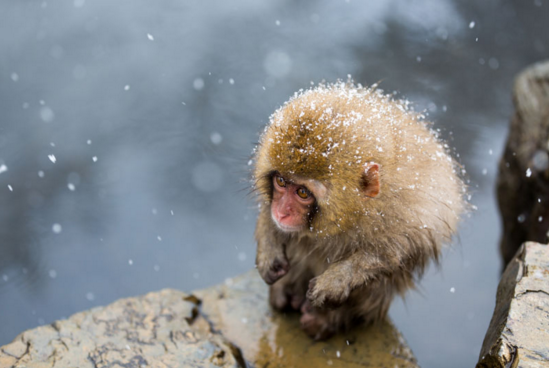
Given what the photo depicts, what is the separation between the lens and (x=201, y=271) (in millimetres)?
7156

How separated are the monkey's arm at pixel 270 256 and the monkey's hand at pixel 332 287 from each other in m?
0.41

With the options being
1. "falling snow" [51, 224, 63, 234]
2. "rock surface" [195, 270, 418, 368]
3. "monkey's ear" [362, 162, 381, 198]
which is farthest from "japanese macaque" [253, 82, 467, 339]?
"falling snow" [51, 224, 63, 234]

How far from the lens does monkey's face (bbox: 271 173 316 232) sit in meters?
3.34

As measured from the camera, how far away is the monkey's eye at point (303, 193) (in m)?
3.32

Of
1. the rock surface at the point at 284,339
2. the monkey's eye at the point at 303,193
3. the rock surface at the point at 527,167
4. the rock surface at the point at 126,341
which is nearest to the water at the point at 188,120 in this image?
the rock surface at the point at 527,167

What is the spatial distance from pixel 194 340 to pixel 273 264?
0.75m

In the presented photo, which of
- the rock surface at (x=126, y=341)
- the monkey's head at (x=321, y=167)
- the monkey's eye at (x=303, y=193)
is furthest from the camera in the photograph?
the rock surface at (x=126, y=341)

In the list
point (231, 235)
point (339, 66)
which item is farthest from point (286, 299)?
point (339, 66)

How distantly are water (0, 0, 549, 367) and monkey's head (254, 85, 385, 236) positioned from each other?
2.72 m

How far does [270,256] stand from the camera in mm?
3893

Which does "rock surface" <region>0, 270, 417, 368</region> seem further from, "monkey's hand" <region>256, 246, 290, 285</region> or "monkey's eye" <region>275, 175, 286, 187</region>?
"monkey's eye" <region>275, 175, 286, 187</region>

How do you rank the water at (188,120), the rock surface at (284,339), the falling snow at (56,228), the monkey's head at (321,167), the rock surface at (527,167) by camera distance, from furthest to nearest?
the falling snow at (56,228) → the water at (188,120) → the rock surface at (527,167) → the rock surface at (284,339) → the monkey's head at (321,167)

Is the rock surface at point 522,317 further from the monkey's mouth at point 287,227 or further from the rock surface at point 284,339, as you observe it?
the monkey's mouth at point 287,227

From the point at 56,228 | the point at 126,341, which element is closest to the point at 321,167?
the point at 126,341
